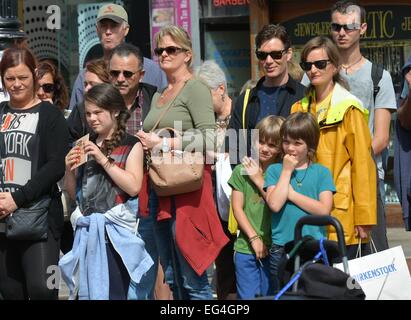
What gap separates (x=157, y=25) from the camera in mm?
12039

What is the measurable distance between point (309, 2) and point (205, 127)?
498 centimetres

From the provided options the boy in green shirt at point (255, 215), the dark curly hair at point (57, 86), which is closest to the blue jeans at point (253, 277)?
the boy in green shirt at point (255, 215)

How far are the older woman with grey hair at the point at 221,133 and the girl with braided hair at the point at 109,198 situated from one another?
1.05m

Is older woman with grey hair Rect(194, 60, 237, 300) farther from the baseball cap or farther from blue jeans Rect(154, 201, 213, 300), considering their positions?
the baseball cap

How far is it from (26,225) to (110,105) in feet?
2.98

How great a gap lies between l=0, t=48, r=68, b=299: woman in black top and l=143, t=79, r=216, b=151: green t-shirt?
25.7 inches

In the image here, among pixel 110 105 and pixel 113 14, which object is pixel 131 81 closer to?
pixel 110 105

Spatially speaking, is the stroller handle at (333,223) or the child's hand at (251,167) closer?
the stroller handle at (333,223)

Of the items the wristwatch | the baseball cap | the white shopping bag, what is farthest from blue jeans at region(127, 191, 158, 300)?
the baseball cap

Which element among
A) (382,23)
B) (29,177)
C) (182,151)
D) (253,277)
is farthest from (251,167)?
(382,23)

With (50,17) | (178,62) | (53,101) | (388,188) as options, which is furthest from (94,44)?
(178,62)

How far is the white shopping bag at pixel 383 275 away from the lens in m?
6.18

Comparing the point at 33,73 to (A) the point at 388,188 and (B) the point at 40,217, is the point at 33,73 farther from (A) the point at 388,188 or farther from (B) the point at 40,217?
(A) the point at 388,188

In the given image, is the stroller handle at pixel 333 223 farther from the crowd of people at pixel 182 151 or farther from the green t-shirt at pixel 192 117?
the green t-shirt at pixel 192 117
